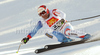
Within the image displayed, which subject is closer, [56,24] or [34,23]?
[56,24]

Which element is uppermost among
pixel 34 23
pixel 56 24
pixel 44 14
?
pixel 34 23

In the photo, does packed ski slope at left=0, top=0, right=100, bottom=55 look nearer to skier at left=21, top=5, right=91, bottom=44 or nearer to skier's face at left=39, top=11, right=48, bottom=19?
skier at left=21, top=5, right=91, bottom=44

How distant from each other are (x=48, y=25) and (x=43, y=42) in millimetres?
1038

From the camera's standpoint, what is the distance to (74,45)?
11.0 ft

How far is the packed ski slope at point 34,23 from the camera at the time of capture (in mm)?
3245

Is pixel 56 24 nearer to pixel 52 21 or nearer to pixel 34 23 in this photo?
pixel 52 21

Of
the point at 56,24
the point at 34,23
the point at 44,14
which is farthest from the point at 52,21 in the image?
the point at 34,23

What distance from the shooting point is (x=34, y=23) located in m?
6.53

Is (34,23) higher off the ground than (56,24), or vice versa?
(34,23)

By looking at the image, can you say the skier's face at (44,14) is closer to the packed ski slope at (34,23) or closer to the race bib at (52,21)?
the race bib at (52,21)

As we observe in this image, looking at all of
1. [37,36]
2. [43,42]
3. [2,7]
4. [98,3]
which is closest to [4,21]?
[2,7]

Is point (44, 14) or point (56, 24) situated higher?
point (44, 14)

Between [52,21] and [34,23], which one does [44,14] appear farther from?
[34,23]

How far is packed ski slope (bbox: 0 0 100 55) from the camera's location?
3245 mm
